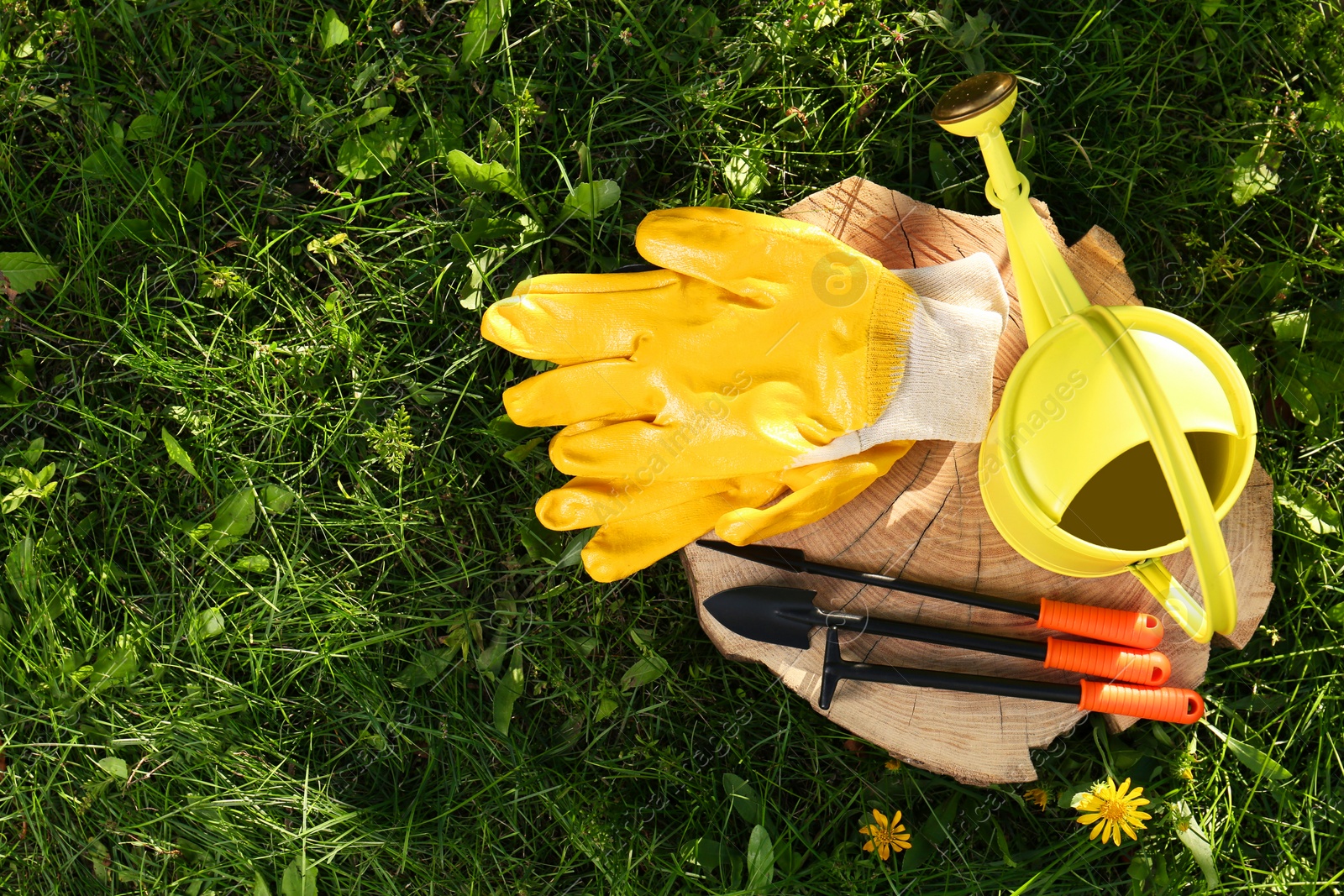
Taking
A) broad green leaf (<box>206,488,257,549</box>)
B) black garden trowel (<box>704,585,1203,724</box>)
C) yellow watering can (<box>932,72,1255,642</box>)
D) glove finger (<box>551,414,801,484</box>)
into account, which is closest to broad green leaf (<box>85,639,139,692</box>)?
broad green leaf (<box>206,488,257,549</box>)

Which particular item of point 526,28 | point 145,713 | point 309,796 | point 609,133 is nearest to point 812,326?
point 609,133

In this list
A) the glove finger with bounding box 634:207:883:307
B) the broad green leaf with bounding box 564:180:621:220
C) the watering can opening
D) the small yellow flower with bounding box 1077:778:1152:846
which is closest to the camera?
the watering can opening

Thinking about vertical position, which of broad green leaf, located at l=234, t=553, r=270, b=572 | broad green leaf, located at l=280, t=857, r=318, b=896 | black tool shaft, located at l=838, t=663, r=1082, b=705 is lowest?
broad green leaf, located at l=280, t=857, r=318, b=896

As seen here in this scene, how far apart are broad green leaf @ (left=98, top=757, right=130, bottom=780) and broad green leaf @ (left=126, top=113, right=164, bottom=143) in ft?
4.26

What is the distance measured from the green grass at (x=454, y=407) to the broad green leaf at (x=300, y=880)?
0.02 meters

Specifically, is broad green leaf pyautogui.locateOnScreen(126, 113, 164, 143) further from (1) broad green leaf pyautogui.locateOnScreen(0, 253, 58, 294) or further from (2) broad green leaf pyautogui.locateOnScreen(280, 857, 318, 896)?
(2) broad green leaf pyautogui.locateOnScreen(280, 857, 318, 896)

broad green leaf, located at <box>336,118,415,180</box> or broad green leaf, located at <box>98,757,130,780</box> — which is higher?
broad green leaf, located at <box>336,118,415,180</box>

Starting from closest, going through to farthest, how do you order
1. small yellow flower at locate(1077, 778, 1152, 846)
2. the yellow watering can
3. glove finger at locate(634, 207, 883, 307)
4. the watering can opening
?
1. the yellow watering can
2. the watering can opening
3. glove finger at locate(634, 207, 883, 307)
4. small yellow flower at locate(1077, 778, 1152, 846)

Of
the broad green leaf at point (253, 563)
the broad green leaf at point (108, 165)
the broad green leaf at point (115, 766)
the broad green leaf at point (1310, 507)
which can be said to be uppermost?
the broad green leaf at point (108, 165)

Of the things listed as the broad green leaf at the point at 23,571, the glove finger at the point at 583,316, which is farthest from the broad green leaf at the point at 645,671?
the broad green leaf at the point at 23,571

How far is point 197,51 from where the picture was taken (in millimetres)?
1785

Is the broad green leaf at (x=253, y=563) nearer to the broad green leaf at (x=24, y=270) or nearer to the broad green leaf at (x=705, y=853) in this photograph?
the broad green leaf at (x=24, y=270)

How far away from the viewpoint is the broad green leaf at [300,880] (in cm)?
172

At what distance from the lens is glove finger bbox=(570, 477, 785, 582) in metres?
1.49
